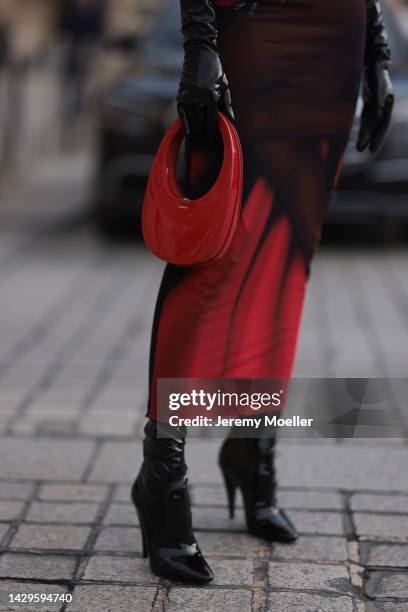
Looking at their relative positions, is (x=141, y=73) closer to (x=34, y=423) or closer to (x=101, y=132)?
(x=101, y=132)

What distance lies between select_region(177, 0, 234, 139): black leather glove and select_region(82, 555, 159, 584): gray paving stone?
0.96 meters

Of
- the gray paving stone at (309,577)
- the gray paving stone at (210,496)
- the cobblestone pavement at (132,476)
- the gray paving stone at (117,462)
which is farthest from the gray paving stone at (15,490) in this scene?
the gray paving stone at (309,577)

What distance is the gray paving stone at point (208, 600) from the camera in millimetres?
2264

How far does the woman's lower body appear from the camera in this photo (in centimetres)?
232

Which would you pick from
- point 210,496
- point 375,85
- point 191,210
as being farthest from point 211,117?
point 210,496

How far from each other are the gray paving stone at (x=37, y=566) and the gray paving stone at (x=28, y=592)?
0.15 feet

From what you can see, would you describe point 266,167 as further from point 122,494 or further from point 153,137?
point 153,137

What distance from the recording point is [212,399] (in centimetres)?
242

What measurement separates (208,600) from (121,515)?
55cm

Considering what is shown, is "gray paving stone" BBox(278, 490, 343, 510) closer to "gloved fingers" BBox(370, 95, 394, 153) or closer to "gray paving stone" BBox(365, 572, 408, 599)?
"gray paving stone" BBox(365, 572, 408, 599)

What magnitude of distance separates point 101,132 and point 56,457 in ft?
14.1

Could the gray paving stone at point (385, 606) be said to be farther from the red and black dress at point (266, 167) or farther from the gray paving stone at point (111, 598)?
the red and black dress at point (266, 167)

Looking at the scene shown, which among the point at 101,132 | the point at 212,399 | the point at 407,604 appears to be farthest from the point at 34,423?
the point at 101,132

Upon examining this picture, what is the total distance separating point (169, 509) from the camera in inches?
94.5
